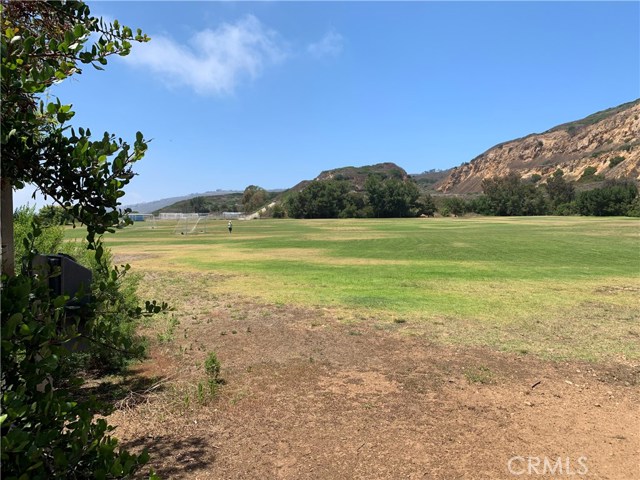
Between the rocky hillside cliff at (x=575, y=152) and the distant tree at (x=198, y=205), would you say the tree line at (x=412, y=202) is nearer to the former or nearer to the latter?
the rocky hillside cliff at (x=575, y=152)

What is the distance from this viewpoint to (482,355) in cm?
708

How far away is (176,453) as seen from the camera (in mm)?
4145

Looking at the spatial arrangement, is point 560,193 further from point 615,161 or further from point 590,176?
point 615,161

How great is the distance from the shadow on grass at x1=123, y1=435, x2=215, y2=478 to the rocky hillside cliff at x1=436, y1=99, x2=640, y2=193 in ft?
404

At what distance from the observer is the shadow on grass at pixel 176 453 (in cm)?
386

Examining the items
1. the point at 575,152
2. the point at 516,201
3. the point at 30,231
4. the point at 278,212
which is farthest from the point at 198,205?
the point at 30,231

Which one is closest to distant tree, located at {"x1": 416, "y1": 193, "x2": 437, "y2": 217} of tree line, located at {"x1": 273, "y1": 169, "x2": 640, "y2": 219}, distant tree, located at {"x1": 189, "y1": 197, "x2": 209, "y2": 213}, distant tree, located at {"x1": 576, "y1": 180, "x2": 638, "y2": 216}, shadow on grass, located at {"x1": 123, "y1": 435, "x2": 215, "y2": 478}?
tree line, located at {"x1": 273, "y1": 169, "x2": 640, "y2": 219}

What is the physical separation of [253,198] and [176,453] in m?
156

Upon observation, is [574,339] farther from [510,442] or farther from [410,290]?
[410,290]

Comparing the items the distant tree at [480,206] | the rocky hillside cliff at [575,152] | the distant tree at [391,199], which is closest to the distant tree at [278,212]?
the distant tree at [391,199]

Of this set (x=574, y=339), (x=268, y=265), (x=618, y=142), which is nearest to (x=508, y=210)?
(x=618, y=142)

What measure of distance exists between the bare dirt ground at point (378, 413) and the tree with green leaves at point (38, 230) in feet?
7.73

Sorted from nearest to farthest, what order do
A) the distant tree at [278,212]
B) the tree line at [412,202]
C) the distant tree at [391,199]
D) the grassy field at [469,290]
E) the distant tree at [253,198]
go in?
1. the grassy field at [469,290]
2. the tree line at [412,202]
3. the distant tree at [391,199]
4. the distant tree at [278,212]
5. the distant tree at [253,198]

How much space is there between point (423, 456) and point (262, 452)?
1.53 meters
